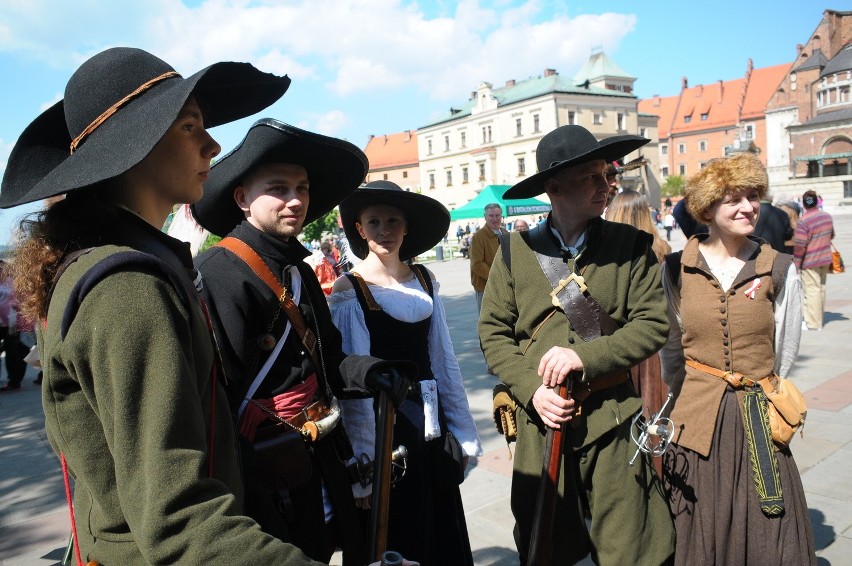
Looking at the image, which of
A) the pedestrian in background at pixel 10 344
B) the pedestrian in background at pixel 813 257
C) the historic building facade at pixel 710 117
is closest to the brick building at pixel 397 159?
the historic building facade at pixel 710 117

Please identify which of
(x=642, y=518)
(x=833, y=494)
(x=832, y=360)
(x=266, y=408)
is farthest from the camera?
(x=832, y=360)

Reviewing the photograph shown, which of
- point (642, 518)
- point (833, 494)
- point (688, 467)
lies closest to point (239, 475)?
point (642, 518)

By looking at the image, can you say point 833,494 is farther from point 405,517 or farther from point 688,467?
point 405,517

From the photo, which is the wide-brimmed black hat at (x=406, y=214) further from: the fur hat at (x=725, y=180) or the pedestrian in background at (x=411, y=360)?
the fur hat at (x=725, y=180)

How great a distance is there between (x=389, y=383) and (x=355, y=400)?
624 mm

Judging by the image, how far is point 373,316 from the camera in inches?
112

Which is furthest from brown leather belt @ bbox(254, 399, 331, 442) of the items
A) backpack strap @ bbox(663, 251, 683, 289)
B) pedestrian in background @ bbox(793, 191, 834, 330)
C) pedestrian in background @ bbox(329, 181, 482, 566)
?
pedestrian in background @ bbox(793, 191, 834, 330)

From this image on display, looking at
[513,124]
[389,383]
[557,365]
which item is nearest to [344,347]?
[389,383]

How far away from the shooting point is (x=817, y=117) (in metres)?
57.6

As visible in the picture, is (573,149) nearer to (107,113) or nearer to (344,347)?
(344,347)

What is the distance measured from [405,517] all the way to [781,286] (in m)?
2.03

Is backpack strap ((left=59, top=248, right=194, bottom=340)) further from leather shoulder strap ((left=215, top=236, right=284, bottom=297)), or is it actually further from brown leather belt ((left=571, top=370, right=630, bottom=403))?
brown leather belt ((left=571, top=370, right=630, bottom=403))

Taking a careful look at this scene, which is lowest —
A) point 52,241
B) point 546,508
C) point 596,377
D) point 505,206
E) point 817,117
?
point 546,508

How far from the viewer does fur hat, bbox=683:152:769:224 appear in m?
2.88
